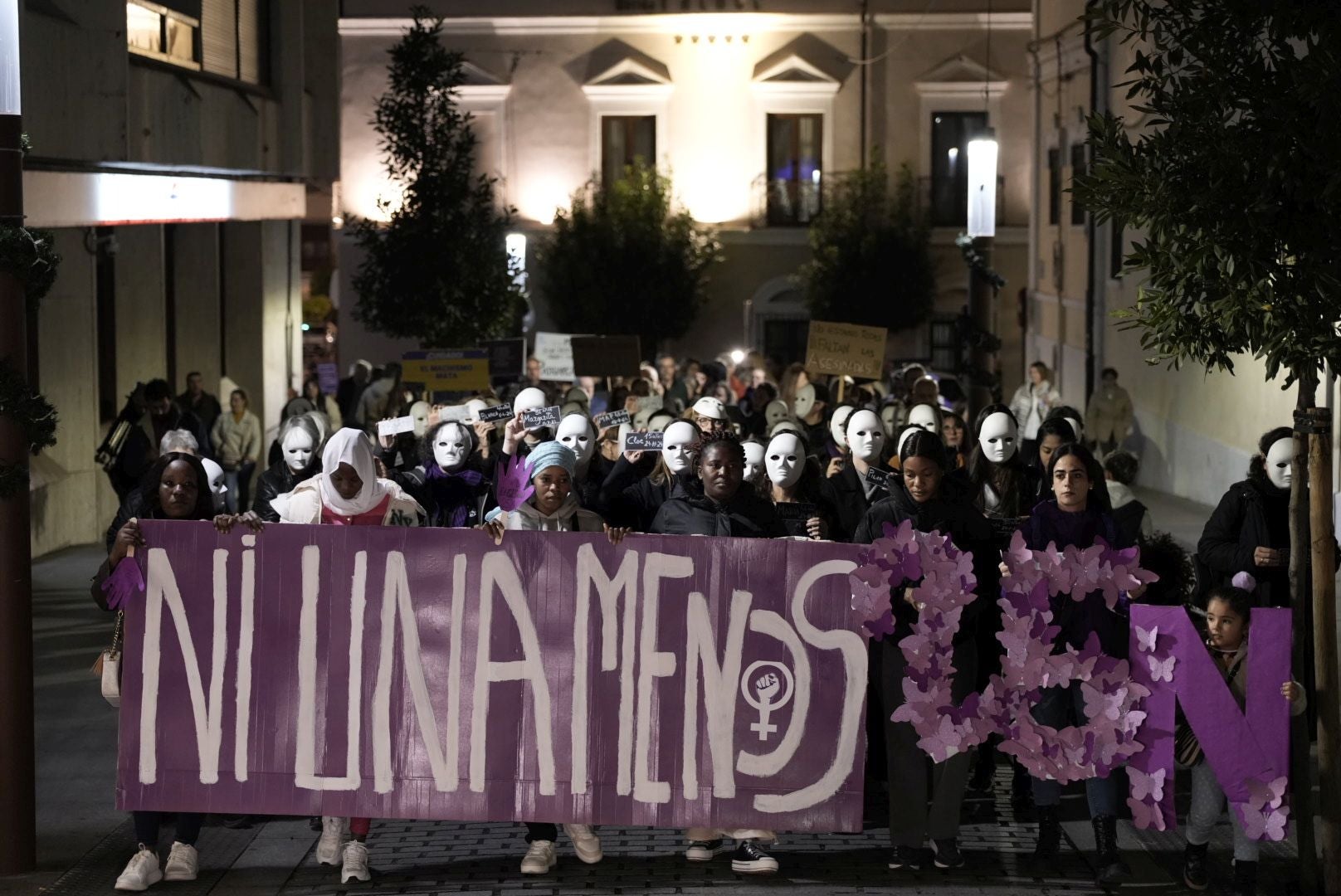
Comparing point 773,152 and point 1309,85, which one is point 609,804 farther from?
point 773,152

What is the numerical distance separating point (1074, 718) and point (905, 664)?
A: 2.26ft

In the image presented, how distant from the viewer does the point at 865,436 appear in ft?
34.8

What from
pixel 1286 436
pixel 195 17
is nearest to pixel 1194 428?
pixel 195 17

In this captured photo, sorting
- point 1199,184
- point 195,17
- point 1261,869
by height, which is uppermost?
point 195,17

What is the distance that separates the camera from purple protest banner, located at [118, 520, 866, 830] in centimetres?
765

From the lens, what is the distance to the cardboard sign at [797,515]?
905cm

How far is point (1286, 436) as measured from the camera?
361 inches

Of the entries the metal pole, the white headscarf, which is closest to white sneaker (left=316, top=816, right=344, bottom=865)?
the metal pole

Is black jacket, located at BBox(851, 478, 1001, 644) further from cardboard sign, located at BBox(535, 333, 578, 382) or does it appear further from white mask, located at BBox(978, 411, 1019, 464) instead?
cardboard sign, located at BBox(535, 333, 578, 382)

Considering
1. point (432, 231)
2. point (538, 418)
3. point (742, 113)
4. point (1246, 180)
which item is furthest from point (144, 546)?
point (742, 113)

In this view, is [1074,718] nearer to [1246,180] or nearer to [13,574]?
[1246,180]

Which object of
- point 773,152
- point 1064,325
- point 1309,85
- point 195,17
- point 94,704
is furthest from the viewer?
point 773,152

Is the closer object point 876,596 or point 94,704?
point 876,596

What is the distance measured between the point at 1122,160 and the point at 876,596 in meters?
1.87
